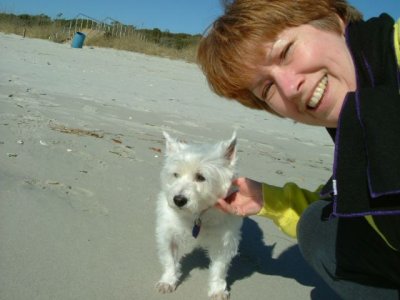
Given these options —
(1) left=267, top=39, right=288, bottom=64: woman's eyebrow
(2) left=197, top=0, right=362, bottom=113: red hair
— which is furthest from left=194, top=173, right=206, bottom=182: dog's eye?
(1) left=267, top=39, right=288, bottom=64: woman's eyebrow

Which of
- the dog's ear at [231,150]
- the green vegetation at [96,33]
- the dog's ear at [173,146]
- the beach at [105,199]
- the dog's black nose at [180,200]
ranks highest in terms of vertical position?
the dog's ear at [231,150]

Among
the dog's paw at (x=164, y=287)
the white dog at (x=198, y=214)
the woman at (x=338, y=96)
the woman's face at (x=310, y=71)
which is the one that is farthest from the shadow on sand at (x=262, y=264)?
the woman's face at (x=310, y=71)

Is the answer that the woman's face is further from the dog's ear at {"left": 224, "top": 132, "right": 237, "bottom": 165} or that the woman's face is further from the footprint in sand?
the footprint in sand

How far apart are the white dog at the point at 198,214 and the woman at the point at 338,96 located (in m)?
0.57

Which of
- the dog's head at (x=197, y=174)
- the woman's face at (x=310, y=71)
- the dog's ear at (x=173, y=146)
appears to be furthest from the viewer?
the dog's ear at (x=173, y=146)

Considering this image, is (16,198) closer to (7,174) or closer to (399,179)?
(7,174)

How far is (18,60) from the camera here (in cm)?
1080

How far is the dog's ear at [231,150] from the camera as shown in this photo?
3.46 meters

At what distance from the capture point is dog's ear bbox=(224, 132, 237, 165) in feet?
11.4

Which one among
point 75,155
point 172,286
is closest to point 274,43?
point 172,286

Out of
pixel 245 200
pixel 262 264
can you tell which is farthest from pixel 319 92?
pixel 262 264

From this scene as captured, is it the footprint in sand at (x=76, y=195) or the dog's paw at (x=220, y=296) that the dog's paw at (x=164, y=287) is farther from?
the footprint in sand at (x=76, y=195)

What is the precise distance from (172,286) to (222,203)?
2.02ft

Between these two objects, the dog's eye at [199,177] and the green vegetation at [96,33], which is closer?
the dog's eye at [199,177]
